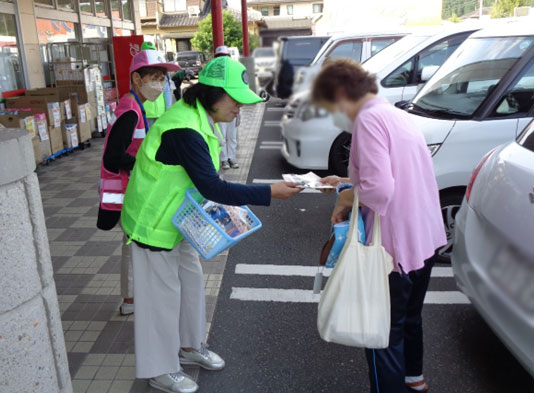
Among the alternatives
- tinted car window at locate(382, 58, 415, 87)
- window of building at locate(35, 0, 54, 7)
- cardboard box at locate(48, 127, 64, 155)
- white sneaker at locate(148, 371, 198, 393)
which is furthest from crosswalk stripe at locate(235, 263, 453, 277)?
window of building at locate(35, 0, 54, 7)

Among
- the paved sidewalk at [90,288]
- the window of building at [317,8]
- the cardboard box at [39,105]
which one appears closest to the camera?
the window of building at [317,8]

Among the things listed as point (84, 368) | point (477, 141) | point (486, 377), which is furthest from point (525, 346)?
point (84, 368)

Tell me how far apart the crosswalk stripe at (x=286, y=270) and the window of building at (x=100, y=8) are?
36.2 ft

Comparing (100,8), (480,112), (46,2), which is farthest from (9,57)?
(480,112)

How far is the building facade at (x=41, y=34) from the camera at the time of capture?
8617 millimetres

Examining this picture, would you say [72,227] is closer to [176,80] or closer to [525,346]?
[176,80]

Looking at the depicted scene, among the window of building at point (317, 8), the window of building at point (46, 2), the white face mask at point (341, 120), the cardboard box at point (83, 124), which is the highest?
the window of building at point (46, 2)

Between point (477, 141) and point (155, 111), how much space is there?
269cm

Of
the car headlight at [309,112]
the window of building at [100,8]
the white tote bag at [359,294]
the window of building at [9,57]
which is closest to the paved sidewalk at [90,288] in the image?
the white tote bag at [359,294]

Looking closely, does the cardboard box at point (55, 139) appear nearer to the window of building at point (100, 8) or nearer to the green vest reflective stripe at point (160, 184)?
the window of building at point (100, 8)

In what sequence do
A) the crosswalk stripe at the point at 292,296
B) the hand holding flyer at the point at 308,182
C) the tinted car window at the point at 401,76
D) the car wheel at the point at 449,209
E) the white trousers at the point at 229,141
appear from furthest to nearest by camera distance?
the white trousers at the point at 229,141, the tinted car window at the point at 401,76, the car wheel at the point at 449,209, the crosswalk stripe at the point at 292,296, the hand holding flyer at the point at 308,182

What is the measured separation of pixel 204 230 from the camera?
2150 millimetres

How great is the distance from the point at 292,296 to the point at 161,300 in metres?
1.39

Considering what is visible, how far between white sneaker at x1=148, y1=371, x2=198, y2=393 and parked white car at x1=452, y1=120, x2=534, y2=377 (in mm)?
1574
